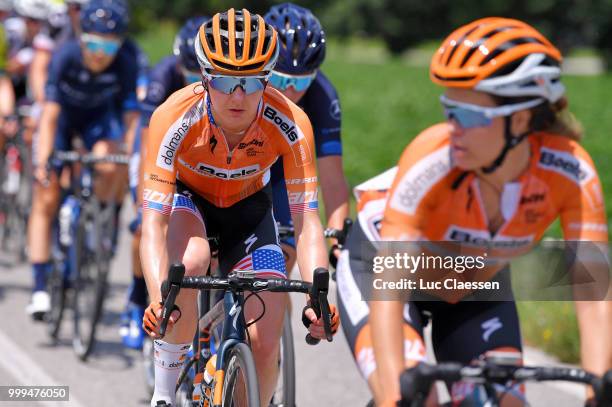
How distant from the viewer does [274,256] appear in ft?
16.6

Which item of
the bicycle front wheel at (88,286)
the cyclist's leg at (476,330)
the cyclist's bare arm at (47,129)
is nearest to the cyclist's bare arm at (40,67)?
the cyclist's bare arm at (47,129)

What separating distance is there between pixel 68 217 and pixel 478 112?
17.4 ft

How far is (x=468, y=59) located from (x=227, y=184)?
1.79m

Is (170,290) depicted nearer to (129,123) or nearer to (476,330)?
(476,330)

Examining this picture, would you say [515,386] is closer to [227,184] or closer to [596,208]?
[596,208]

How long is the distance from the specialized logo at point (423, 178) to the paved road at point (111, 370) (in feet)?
11.1

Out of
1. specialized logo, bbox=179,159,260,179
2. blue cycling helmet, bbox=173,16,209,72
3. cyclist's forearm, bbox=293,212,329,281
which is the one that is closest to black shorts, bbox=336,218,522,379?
cyclist's forearm, bbox=293,212,329,281

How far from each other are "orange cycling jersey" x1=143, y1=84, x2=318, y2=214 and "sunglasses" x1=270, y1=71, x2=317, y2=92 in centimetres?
83

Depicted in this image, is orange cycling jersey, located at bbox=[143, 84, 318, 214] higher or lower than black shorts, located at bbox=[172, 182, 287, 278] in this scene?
higher

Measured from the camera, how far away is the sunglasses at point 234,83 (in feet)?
15.1

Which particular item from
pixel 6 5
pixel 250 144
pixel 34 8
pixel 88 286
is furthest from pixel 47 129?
pixel 6 5

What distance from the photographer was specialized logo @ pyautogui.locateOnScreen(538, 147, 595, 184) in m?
3.73

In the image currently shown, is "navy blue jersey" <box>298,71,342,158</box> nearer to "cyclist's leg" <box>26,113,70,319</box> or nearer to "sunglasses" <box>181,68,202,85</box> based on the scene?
"sunglasses" <box>181,68,202,85</box>

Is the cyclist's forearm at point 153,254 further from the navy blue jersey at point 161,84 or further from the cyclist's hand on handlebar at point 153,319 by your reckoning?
the navy blue jersey at point 161,84
